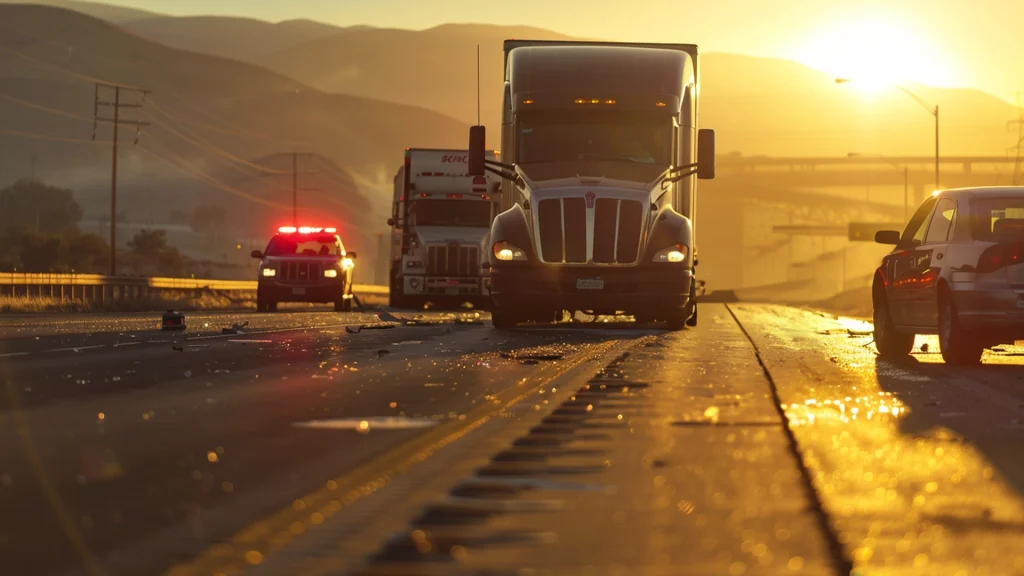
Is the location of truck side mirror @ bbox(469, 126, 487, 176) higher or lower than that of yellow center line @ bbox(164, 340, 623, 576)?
higher

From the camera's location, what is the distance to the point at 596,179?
24797mm

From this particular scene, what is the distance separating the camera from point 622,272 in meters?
24.4

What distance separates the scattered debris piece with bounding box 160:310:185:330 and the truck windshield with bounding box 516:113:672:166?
5.66 metres

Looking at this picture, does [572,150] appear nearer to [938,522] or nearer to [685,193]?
[685,193]

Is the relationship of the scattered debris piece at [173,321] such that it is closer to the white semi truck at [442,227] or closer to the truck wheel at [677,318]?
the truck wheel at [677,318]

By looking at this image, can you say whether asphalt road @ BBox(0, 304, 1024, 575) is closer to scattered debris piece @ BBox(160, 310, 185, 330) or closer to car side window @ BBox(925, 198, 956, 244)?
car side window @ BBox(925, 198, 956, 244)

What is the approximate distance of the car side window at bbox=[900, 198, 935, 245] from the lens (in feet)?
58.7

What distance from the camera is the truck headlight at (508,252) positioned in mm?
24406

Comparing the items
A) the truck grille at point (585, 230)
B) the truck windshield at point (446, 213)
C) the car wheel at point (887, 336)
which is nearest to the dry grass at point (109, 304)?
the truck windshield at point (446, 213)

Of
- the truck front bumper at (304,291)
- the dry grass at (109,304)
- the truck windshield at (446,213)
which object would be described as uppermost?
the truck windshield at (446,213)

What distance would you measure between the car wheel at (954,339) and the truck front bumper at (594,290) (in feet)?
26.0

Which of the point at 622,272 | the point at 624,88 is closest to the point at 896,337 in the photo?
the point at 622,272

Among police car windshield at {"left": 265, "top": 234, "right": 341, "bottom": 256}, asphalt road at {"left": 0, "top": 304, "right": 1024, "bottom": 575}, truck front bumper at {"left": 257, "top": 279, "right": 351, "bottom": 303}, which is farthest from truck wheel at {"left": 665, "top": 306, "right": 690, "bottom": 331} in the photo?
police car windshield at {"left": 265, "top": 234, "right": 341, "bottom": 256}

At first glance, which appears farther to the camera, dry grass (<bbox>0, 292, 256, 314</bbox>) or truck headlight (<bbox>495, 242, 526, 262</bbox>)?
dry grass (<bbox>0, 292, 256, 314</bbox>)
